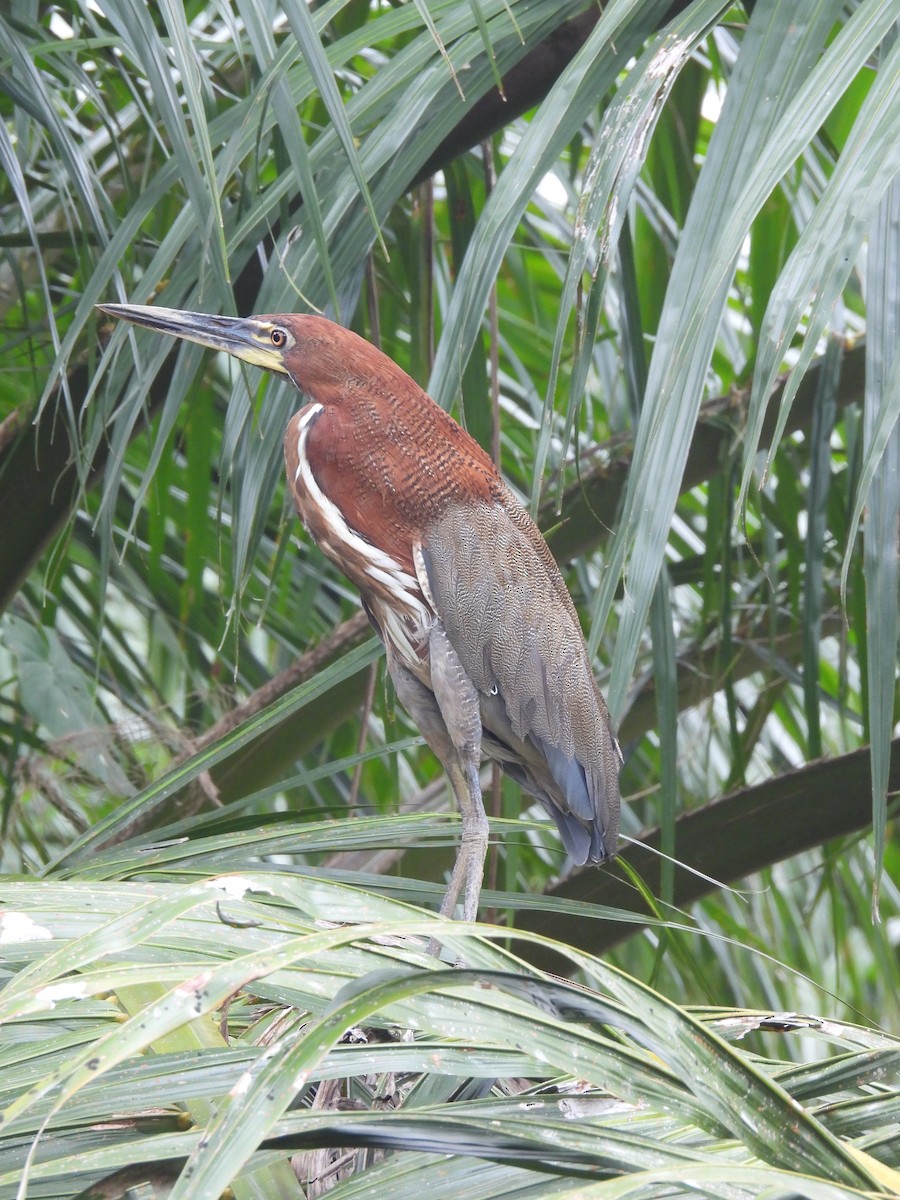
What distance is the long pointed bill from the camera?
4.32ft

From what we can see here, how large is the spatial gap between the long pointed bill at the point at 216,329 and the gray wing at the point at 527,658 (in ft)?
0.93

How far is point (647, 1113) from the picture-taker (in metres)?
0.77

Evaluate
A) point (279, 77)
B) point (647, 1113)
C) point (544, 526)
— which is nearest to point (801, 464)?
point (544, 526)

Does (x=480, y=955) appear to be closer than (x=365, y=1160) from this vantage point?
Yes

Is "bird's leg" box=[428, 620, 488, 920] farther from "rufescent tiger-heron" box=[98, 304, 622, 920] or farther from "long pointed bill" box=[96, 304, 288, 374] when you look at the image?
"long pointed bill" box=[96, 304, 288, 374]

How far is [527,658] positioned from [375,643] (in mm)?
173

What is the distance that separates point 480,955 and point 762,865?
42.7 inches

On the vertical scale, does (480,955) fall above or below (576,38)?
below

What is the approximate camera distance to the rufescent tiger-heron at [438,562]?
1380mm

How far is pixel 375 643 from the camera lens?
1.41 m

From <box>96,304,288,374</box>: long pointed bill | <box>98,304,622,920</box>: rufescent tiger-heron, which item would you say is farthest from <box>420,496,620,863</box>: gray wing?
<box>96,304,288,374</box>: long pointed bill

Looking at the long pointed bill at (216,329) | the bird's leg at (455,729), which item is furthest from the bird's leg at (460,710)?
the long pointed bill at (216,329)

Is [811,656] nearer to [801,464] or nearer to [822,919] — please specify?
[801,464]

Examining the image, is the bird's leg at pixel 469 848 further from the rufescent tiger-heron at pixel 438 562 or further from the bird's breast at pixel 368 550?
the bird's breast at pixel 368 550
